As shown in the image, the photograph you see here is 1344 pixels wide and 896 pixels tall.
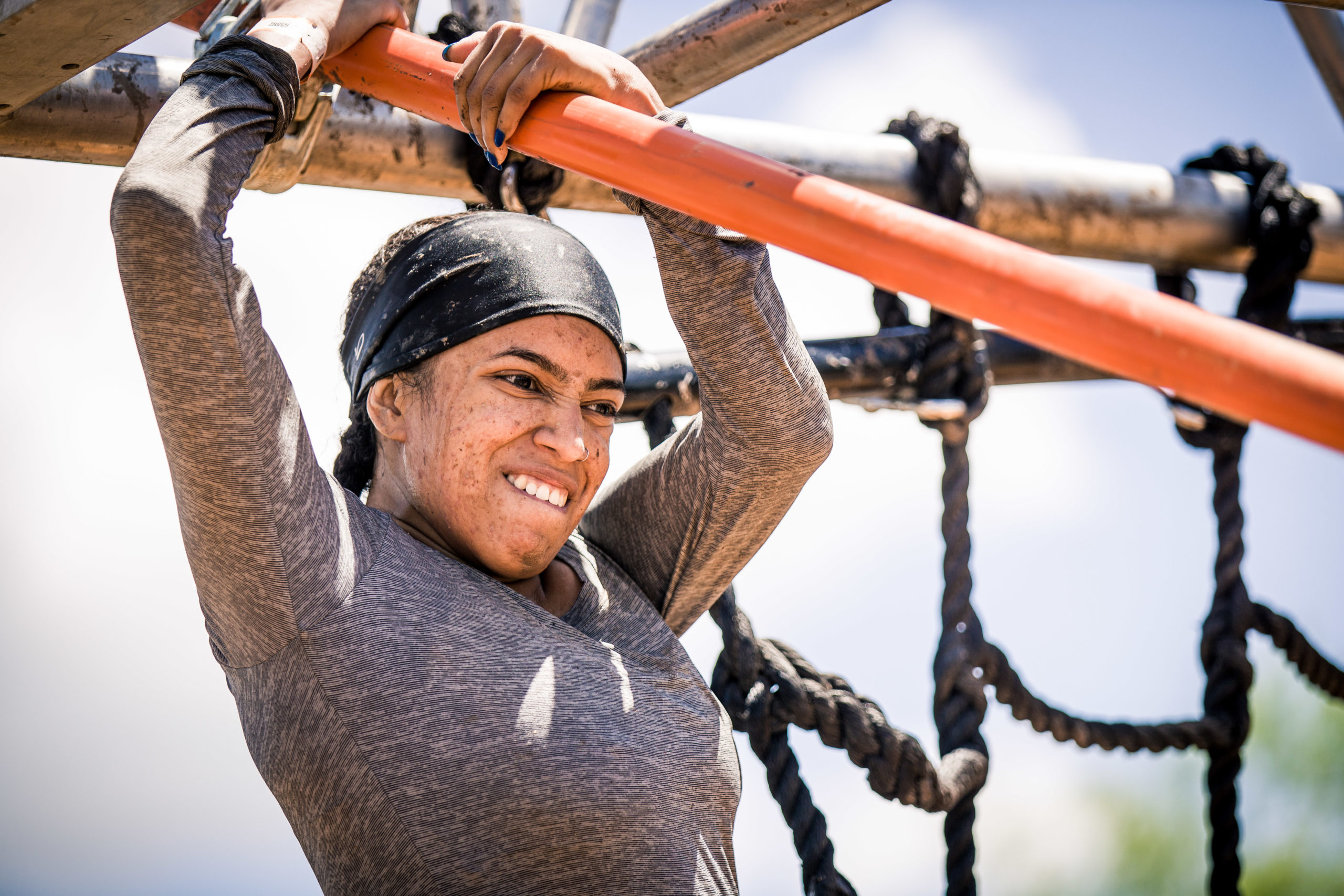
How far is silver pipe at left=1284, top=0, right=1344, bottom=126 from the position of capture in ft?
8.00

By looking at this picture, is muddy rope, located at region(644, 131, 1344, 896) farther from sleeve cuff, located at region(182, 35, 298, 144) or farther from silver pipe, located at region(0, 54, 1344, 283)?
A: sleeve cuff, located at region(182, 35, 298, 144)

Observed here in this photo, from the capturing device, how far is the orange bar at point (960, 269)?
29.5 inches

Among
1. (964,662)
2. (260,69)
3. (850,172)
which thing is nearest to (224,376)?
(260,69)

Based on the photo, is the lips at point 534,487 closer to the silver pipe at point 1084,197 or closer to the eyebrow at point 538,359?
the eyebrow at point 538,359

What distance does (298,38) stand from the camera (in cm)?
135

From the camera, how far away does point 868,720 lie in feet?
5.94

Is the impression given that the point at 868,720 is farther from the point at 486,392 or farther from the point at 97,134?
the point at 97,134

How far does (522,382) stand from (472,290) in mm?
135

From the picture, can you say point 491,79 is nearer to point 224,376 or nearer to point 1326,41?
point 224,376

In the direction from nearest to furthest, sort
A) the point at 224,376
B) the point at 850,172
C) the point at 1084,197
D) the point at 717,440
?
the point at 224,376
the point at 717,440
the point at 850,172
the point at 1084,197

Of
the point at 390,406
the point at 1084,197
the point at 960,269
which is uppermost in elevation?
the point at 1084,197

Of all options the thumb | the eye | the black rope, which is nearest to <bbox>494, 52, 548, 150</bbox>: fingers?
the thumb

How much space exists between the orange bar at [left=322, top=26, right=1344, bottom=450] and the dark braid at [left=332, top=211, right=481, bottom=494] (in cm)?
52

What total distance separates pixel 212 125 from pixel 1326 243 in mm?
2080
